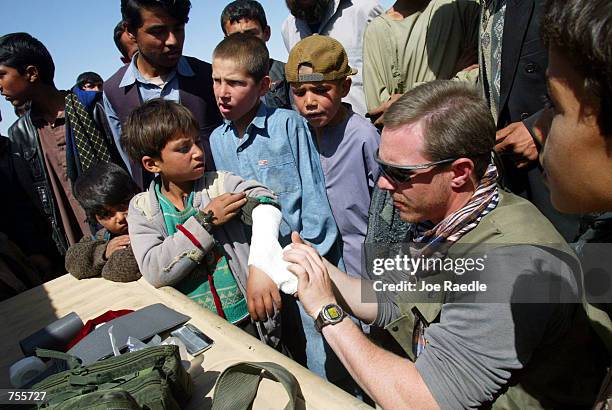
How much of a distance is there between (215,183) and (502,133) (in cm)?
160

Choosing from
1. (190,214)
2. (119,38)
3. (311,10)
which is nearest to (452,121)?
(190,214)

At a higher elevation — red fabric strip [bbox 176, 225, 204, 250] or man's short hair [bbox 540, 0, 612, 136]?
man's short hair [bbox 540, 0, 612, 136]

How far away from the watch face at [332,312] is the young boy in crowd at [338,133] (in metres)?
1.09

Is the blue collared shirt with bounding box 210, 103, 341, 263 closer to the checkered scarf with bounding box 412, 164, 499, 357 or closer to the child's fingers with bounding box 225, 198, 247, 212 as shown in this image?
the child's fingers with bounding box 225, 198, 247, 212

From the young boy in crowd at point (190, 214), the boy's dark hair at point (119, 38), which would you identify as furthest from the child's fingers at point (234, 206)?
the boy's dark hair at point (119, 38)

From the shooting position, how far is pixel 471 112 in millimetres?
1563

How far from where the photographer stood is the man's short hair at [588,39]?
79 cm

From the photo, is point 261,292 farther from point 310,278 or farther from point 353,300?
point 353,300

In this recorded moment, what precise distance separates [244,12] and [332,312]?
3.89 m

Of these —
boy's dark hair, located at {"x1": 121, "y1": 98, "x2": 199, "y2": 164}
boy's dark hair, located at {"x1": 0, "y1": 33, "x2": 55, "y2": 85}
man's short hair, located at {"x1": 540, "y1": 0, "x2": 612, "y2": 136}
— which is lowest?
man's short hair, located at {"x1": 540, "y1": 0, "x2": 612, "y2": 136}

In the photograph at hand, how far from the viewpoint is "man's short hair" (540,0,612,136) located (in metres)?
0.79

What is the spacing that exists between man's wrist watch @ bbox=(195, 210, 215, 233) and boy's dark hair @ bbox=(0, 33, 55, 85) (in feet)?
8.69

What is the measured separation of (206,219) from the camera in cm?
202

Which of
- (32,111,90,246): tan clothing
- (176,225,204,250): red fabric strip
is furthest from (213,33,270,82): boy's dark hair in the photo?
(32,111,90,246): tan clothing
